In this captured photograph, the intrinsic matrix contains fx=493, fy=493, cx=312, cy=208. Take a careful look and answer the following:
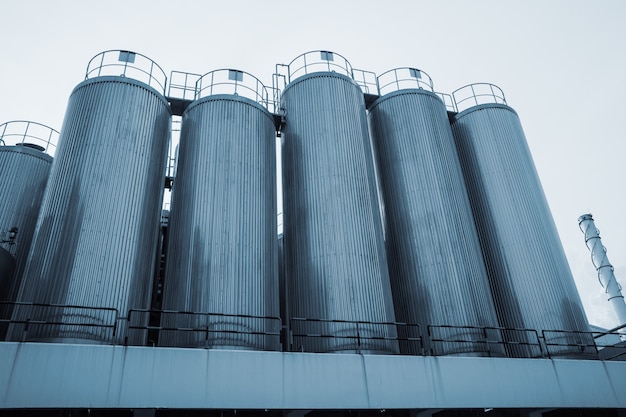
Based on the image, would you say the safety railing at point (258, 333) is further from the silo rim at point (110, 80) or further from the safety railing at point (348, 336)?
the silo rim at point (110, 80)

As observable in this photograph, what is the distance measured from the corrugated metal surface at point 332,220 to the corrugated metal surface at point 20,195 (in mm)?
10966

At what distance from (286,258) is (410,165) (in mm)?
6880

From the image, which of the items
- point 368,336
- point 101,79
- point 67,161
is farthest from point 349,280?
point 101,79

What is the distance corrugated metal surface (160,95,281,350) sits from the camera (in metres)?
15.6

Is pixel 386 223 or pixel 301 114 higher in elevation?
pixel 301 114

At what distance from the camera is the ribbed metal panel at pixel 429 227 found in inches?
694

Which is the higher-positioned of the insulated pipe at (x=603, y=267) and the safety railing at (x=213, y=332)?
the insulated pipe at (x=603, y=267)

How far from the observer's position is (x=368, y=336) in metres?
15.7

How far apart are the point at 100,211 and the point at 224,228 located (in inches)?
159

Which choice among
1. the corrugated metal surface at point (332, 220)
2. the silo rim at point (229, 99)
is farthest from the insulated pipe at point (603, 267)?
the silo rim at point (229, 99)

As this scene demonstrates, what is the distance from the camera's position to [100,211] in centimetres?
1614

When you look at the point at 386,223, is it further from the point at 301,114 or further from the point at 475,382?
the point at 475,382

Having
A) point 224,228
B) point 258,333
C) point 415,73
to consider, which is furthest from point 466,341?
point 415,73

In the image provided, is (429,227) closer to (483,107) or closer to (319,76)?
(319,76)
